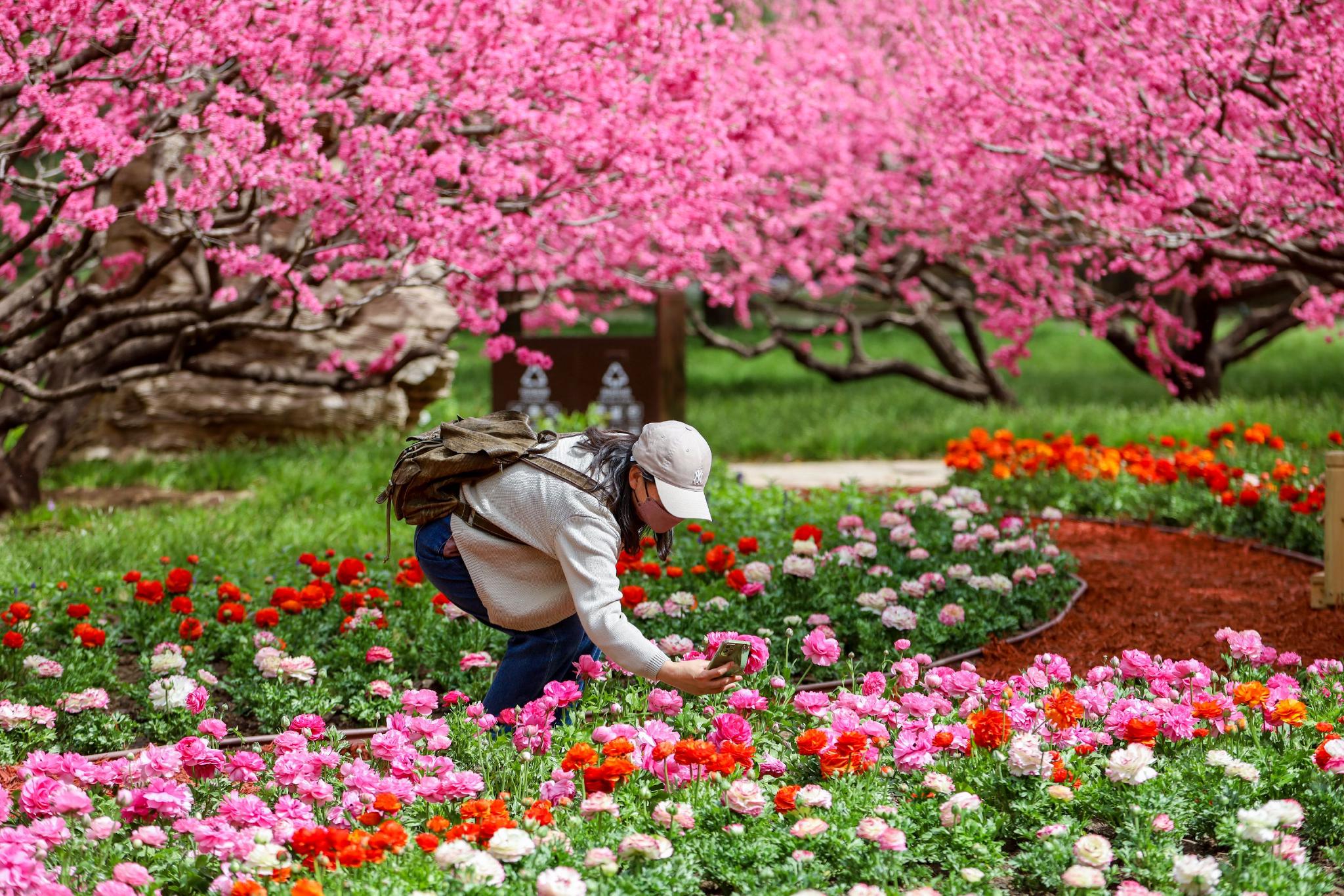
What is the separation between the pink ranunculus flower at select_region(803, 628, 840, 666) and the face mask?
1.77 feet

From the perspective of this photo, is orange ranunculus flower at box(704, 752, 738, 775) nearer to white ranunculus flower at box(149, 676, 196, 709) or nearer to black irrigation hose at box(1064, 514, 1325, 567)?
white ranunculus flower at box(149, 676, 196, 709)

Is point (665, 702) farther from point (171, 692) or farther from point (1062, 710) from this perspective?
point (171, 692)

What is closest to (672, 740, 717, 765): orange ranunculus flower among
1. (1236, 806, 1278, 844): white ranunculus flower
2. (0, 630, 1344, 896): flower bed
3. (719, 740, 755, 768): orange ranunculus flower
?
(0, 630, 1344, 896): flower bed

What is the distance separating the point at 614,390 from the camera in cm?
984

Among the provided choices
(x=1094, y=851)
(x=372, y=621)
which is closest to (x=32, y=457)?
(x=372, y=621)

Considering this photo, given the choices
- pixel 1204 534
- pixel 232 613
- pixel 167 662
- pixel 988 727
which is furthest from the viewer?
pixel 1204 534

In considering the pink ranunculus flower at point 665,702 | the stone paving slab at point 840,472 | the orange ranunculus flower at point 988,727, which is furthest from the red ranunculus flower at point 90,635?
the stone paving slab at point 840,472

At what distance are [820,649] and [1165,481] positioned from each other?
12.8ft

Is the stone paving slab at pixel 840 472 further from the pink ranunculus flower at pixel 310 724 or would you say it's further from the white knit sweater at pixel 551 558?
the pink ranunculus flower at pixel 310 724

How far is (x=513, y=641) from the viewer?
12.4 feet

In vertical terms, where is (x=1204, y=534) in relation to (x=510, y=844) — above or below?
below

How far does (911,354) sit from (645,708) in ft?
49.4

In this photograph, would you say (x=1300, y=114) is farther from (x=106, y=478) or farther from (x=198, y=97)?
(x=106, y=478)

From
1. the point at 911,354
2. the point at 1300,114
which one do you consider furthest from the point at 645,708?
the point at 911,354
